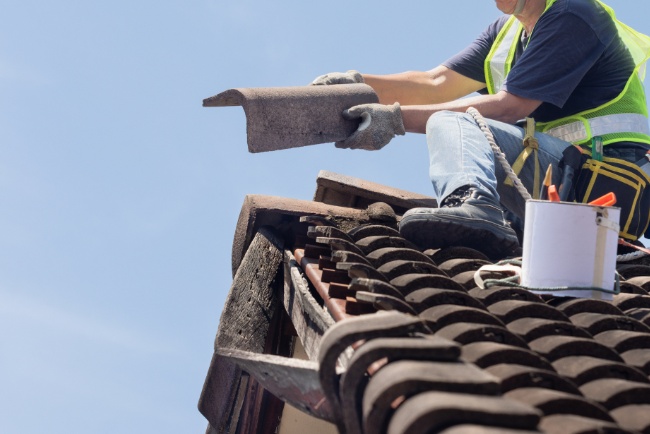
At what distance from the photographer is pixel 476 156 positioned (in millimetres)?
4328

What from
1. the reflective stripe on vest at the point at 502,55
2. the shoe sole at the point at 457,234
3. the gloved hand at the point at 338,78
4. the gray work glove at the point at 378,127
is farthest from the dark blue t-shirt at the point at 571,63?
the shoe sole at the point at 457,234

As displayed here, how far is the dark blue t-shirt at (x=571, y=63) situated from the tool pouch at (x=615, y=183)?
13.8 inches

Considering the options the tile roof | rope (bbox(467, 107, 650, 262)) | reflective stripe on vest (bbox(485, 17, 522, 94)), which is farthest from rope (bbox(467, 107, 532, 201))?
reflective stripe on vest (bbox(485, 17, 522, 94))

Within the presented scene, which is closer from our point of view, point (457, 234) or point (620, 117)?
point (457, 234)

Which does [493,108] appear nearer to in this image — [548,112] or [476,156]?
[548,112]

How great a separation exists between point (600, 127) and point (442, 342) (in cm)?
289

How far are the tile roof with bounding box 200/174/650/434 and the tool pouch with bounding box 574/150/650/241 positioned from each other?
1.21ft

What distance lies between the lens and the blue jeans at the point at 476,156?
4.23m

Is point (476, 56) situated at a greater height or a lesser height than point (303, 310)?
greater

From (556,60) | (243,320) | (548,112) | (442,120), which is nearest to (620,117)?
(548,112)

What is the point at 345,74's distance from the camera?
5398 mm

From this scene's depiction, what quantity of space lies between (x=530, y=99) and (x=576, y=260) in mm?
1608

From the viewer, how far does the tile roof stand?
208 cm

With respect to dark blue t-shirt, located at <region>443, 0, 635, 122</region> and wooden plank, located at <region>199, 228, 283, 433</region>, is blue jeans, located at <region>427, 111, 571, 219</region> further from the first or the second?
wooden plank, located at <region>199, 228, 283, 433</region>
